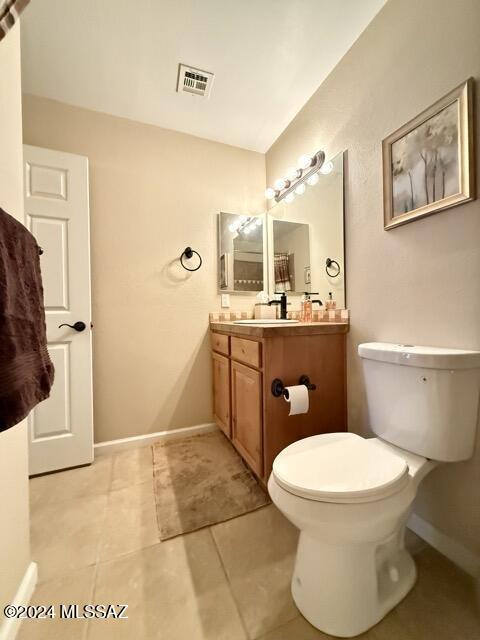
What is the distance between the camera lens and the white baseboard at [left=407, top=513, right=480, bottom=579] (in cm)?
92

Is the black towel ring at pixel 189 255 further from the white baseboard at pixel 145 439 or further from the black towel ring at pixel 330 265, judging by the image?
the white baseboard at pixel 145 439

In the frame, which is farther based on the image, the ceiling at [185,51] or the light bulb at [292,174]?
the light bulb at [292,174]

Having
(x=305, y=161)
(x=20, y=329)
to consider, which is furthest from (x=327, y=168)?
(x=20, y=329)

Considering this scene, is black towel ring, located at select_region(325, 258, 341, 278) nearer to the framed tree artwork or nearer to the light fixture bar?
the framed tree artwork

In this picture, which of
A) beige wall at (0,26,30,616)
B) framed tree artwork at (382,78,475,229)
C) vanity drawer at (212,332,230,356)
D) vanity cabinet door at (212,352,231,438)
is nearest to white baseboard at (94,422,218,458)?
vanity cabinet door at (212,352,231,438)

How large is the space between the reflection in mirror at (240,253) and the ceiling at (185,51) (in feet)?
2.30

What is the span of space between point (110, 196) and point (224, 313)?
1156 millimetres

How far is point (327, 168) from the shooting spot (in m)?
1.54

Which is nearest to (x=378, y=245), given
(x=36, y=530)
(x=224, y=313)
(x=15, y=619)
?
(x=224, y=313)

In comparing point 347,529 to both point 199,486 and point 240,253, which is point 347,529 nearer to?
point 199,486

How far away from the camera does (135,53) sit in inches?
55.6

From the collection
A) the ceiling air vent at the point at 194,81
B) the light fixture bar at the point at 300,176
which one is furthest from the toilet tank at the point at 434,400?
the ceiling air vent at the point at 194,81

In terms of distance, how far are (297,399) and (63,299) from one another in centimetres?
149

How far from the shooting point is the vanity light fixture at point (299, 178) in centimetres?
159
